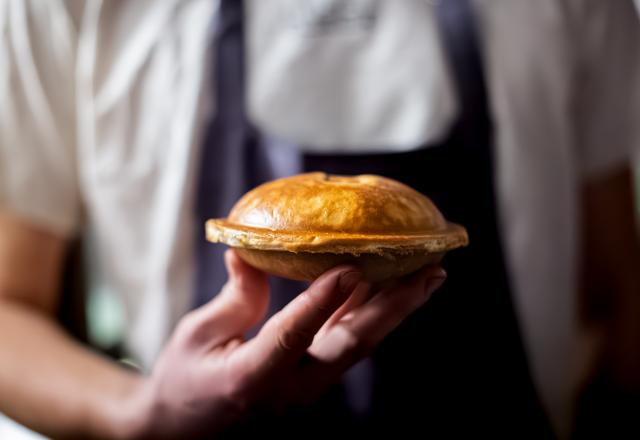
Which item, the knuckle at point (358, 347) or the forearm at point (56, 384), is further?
the forearm at point (56, 384)

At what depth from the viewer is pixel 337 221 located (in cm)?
32

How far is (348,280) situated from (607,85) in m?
0.69

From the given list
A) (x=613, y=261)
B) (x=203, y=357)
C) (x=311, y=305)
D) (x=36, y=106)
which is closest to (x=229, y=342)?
(x=203, y=357)

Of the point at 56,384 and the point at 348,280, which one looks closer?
the point at 348,280

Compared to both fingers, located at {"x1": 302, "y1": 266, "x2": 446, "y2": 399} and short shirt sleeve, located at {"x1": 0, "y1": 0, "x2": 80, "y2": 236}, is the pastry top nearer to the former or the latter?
fingers, located at {"x1": 302, "y1": 266, "x2": 446, "y2": 399}

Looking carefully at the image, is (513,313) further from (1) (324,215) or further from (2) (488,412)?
(1) (324,215)

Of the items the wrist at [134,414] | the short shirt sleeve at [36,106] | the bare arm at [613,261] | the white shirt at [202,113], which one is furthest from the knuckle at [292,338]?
the bare arm at [613,261]

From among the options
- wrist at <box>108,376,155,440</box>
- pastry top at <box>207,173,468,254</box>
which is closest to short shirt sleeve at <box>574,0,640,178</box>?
pastry top at <box>207,173,468,254</box>

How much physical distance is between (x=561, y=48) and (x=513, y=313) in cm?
38

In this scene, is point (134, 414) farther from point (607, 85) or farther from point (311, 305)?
point (607, 85)

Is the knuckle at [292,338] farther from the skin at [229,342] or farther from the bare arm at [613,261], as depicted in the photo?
the bare arm at [613,261]

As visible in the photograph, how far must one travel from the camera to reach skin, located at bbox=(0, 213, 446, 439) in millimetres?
351

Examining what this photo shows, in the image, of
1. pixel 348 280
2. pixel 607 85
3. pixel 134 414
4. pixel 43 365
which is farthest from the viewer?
pixel 607 85

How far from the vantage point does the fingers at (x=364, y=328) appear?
1.15 feet
